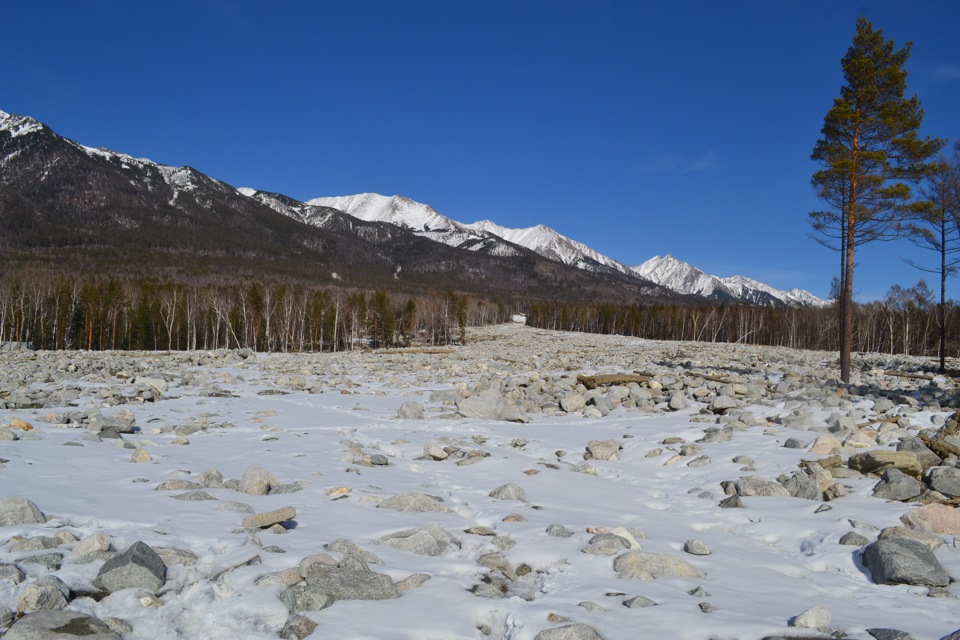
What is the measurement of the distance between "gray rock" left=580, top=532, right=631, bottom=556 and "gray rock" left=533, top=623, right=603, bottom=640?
1600 millimetres

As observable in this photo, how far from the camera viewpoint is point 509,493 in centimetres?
692

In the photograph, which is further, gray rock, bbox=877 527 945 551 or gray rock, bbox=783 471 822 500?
gray rock, bbox=783 471 822 500

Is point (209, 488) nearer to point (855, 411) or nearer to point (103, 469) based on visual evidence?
point (103, 469)

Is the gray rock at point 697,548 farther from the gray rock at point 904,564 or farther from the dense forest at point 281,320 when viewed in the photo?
the dense forest at point 281,320

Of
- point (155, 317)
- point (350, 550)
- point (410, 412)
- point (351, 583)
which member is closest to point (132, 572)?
point (351, 583)

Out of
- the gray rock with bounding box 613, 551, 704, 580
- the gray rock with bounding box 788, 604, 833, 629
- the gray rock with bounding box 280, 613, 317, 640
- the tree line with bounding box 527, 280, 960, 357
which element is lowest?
the gray rock with bounding box 613, 551, 704, 580

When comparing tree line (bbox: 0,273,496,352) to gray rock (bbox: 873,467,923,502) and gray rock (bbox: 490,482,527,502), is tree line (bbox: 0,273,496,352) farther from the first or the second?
gray rock (bbox: 873,467,923,502)

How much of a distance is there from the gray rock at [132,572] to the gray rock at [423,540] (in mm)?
1831

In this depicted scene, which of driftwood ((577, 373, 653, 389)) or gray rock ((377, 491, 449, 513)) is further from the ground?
driftwood ((577, 373, 653, 389))

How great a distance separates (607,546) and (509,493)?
218cm

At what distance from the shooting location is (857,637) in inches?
133

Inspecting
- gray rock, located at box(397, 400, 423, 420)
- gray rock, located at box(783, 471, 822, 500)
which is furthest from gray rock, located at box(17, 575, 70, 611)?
gray rock, located at box(397, 400, 423, 420)

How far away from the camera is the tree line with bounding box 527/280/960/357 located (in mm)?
79438

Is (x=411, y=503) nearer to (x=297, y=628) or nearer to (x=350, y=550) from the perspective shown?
(x=350, y=550)
